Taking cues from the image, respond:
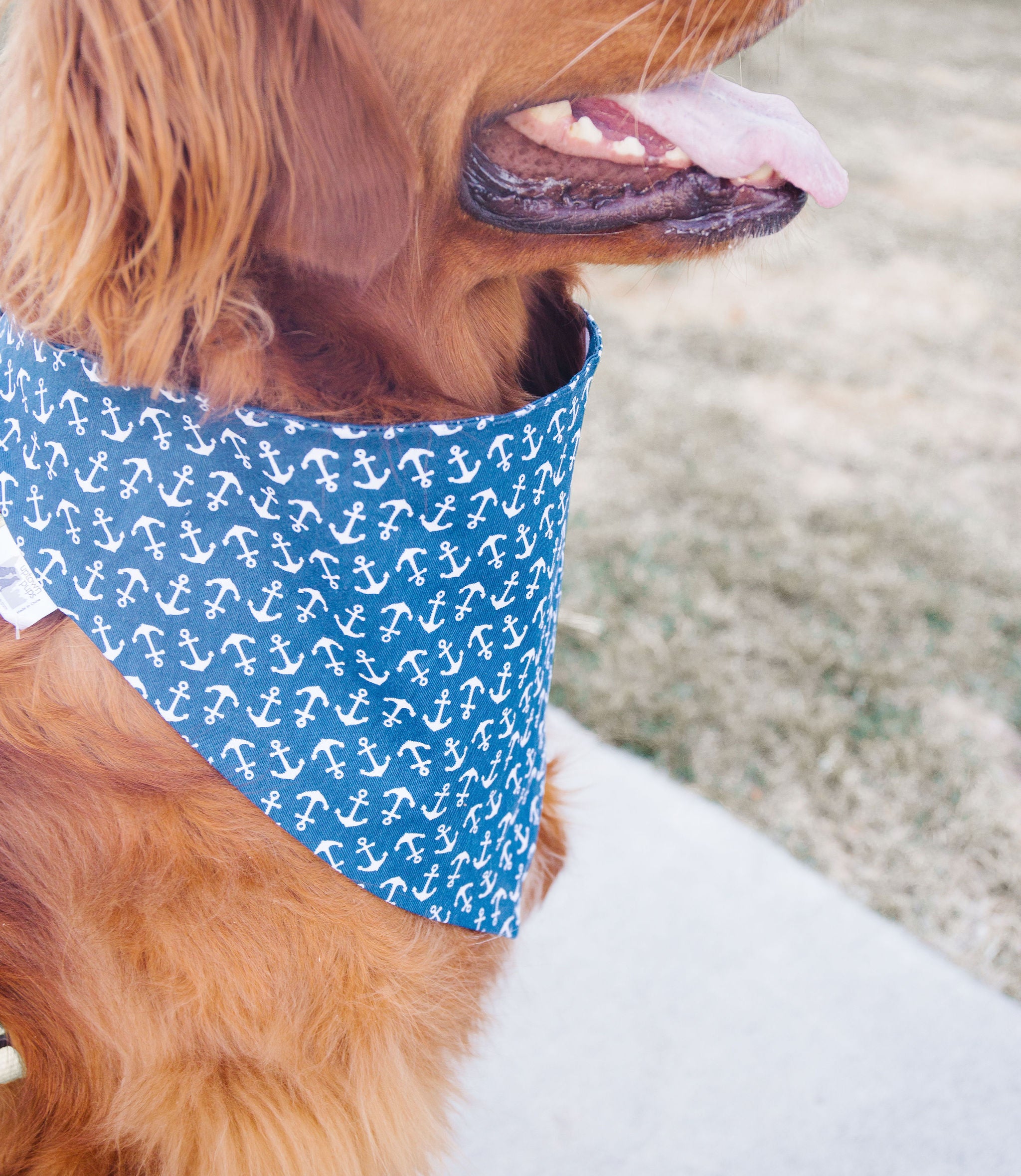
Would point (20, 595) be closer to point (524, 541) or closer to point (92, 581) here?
point (92, 581)

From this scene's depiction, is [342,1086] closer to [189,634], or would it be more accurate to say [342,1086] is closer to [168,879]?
[168,879]

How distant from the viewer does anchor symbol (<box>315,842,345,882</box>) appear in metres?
1.40

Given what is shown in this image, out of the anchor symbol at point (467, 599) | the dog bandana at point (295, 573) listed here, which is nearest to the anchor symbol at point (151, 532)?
the dog bandana at point (295, 573)

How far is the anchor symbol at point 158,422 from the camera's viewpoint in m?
1.29

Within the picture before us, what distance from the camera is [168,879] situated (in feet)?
4.45

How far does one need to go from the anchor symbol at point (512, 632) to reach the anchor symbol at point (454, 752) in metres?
0.15

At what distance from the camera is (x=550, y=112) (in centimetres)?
143

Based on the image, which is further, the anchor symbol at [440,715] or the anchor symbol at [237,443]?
the anchor symbol at [440,715]

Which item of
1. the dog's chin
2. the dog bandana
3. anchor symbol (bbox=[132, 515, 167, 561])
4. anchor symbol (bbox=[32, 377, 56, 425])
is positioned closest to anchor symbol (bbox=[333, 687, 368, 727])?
the dog bandana

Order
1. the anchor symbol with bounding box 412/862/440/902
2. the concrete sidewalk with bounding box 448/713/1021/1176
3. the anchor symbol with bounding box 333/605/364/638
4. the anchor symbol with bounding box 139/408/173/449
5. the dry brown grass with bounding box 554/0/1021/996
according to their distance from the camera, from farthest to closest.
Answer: the dry brown grass with bounding box 554/0/1021/996
the concrete sidewalk with bounding box 448/713/1021/1176
the anchor symbol with bounding box 412/862/440/902
the anchor symbol with bounding box 333/605/364/638
the anchor symbol with bounding box 139/408/173/449

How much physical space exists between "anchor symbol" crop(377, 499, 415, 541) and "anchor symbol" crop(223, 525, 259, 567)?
0.17m

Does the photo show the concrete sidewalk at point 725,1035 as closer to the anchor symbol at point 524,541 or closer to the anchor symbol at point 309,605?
the anchor symbol at point 524,541

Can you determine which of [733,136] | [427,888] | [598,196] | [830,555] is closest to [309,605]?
[427,888]

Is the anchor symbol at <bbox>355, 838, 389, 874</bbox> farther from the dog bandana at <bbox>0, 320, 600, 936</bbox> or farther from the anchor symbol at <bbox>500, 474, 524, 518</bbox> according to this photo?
the anchor symbol at <bbox>500, 474, 524, 518</bbox>
